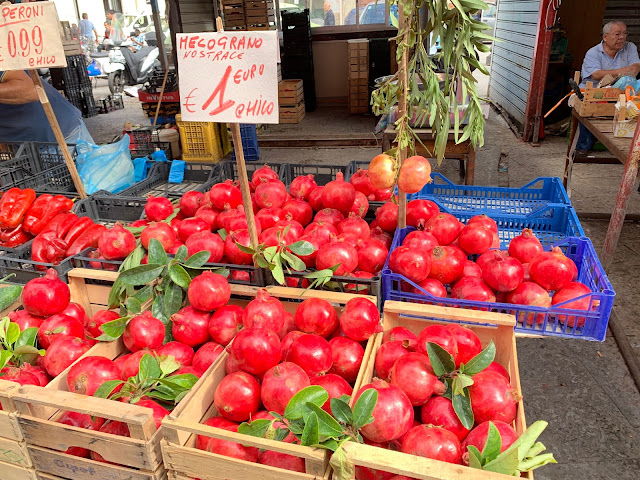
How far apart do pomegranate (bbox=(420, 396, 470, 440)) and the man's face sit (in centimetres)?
623

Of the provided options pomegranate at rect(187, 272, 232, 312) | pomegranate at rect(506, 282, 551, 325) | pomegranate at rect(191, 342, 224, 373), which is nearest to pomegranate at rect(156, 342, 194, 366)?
pomegranate at rect(191, 342, 224, 373)

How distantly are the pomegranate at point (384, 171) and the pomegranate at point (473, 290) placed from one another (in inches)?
21.6

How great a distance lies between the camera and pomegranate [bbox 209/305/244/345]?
183 centimetres

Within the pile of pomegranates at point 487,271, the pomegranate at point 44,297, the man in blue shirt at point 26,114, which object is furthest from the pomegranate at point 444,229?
the man in blue shirt at point 26,114

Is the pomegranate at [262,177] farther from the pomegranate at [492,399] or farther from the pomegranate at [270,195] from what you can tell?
the pomegranate at [492,399]

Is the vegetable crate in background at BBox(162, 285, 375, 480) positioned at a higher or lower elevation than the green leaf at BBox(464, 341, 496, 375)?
lower

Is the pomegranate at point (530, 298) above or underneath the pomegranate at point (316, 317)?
underneath

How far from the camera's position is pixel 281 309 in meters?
1.81

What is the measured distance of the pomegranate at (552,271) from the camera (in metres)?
1.99

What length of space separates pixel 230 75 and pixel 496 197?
198 cm

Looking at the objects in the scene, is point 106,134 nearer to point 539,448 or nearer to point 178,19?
point 178,19

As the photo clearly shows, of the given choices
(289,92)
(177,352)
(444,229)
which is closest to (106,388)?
(177,352)

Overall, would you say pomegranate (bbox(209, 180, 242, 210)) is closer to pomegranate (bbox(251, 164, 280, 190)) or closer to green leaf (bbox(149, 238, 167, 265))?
pomegranate (bbox(251, 164, 280, 190))

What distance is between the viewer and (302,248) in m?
2.05
